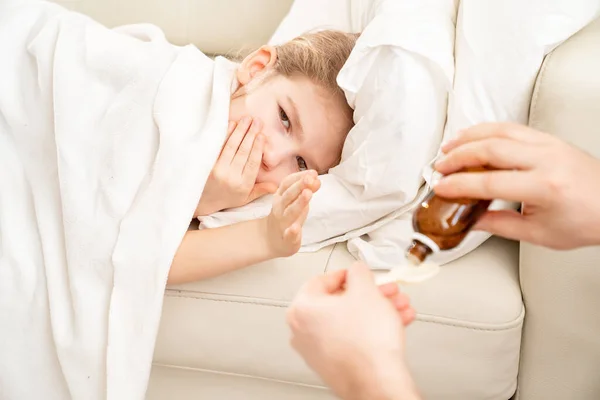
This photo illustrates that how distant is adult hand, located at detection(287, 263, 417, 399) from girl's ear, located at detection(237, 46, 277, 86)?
63 cm

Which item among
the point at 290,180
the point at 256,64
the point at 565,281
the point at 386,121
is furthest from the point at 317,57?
the point at 565,281

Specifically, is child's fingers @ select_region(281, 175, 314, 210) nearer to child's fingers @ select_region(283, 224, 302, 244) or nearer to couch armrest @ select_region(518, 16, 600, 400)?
child's fingers @ select_region(283, 224, 302, 244)

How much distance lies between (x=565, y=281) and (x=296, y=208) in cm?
38

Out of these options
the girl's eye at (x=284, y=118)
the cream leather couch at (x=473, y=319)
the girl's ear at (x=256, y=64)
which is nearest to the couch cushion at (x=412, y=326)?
the cream leather couch at (x=473, y=319)

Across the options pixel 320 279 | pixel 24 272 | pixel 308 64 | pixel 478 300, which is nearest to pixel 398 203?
pixel 478 300

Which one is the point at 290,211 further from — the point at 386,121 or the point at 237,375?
the point at 237,375

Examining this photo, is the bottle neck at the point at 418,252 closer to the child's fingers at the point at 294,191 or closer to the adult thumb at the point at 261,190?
the child's fingers at the point at 294,191

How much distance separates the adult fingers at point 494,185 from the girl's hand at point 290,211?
0.25 meters

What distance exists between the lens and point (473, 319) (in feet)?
3.21

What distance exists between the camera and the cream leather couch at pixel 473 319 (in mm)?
948

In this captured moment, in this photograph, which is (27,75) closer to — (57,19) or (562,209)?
(57,19)

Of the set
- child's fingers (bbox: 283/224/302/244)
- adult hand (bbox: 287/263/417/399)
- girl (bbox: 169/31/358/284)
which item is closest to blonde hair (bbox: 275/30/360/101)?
girl (bbox: 169/31/358/284)

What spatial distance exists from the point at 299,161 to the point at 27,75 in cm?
48

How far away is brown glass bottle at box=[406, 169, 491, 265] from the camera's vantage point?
688 mm
